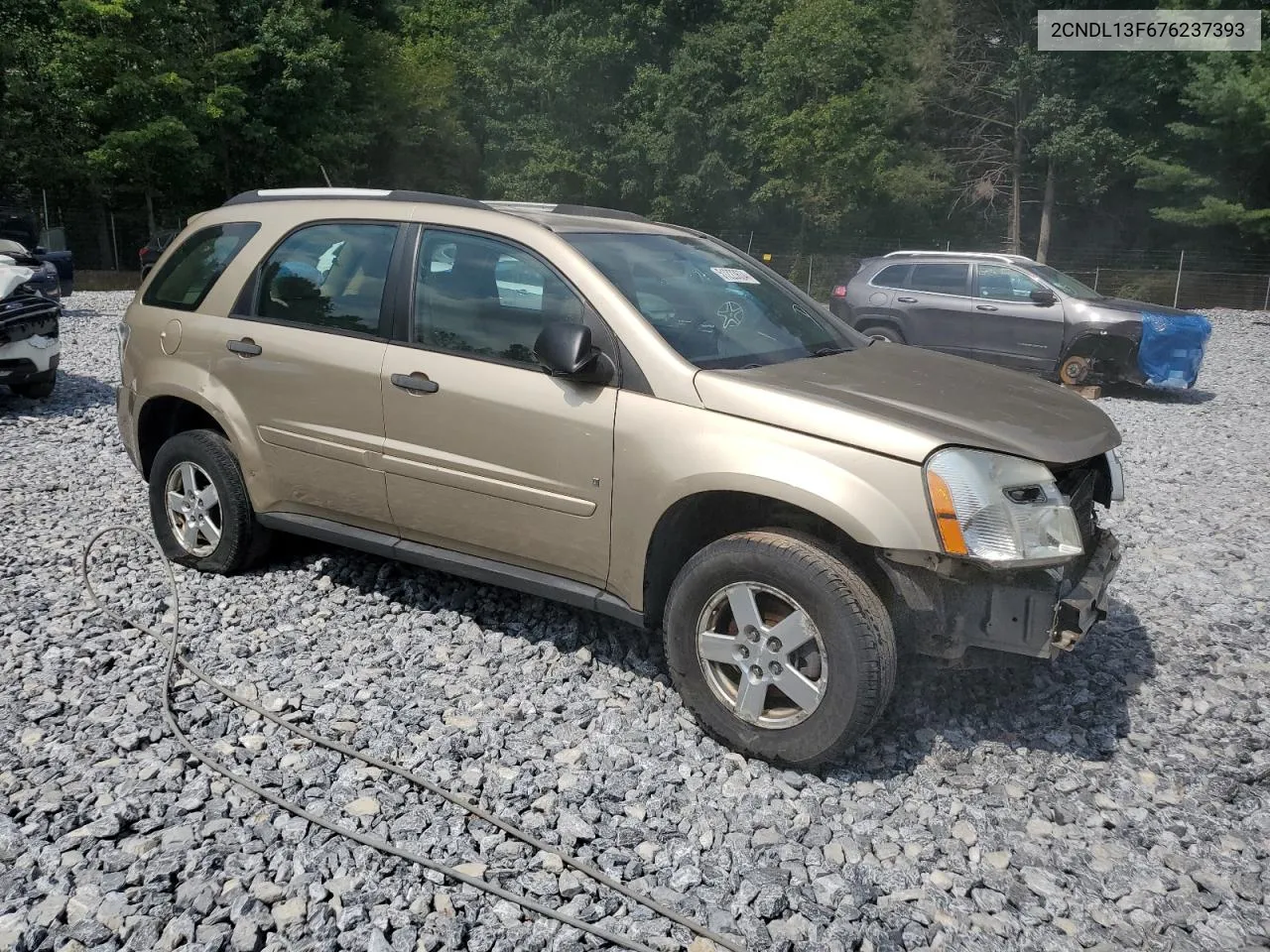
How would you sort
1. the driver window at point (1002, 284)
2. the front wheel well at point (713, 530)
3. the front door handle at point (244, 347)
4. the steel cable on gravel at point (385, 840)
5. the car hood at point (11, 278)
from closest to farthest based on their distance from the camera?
1. the steel cable on gravel at point (385, 840)
2. the front wheel well at point (713, 530)
3. the front door handle at point (244, 347)
4. the car hood at point (11, 278)
5. the driver window at point (1002, 284)

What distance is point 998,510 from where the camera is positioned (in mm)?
3189

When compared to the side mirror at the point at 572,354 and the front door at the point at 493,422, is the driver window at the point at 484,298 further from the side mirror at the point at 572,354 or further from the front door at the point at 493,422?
the side mirror at the point at 572,354

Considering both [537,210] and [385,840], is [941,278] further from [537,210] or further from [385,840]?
[385,840]

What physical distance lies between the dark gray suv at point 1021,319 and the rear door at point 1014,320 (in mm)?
13

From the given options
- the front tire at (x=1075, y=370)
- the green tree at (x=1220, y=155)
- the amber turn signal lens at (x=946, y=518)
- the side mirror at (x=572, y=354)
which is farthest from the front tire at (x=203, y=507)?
the green tree at (x=1220, y=155)

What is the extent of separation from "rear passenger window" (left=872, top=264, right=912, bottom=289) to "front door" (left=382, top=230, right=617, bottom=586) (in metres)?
10.7

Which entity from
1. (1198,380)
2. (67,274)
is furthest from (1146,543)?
(67,274)

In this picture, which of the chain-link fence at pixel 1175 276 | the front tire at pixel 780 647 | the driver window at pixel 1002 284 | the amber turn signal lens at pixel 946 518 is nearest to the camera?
the amber turn signal lens at pixel 946 518

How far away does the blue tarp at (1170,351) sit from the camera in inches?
474

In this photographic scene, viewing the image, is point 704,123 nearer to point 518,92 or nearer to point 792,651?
point 518,92

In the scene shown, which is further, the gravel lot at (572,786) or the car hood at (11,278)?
the car hood at (11,278)

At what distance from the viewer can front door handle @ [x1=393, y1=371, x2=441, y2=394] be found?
4.10m

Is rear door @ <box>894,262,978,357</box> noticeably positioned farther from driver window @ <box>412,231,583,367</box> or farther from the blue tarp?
driver window @ <box>412,231,583,367</box>

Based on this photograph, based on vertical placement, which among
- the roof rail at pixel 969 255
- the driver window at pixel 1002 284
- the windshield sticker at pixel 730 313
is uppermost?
the windshield sticker at pixel 730 313
